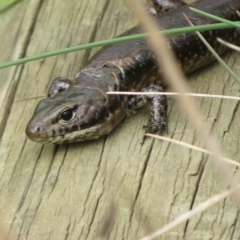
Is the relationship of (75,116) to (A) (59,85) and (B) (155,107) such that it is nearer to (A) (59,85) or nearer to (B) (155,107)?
(A) (59,85)

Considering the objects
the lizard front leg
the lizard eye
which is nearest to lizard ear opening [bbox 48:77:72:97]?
the lizard eye

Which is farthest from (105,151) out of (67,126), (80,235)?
(80,235)

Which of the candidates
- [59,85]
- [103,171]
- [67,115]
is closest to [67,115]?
[67,115]

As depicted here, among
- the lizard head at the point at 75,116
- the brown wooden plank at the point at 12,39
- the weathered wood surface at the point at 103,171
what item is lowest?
the weathered wood surface at the point at 103,171

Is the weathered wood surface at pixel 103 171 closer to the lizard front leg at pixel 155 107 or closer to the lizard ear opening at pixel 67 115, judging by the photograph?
the lizard front leg at pixel 155 107

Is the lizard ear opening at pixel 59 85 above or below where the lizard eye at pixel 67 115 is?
above

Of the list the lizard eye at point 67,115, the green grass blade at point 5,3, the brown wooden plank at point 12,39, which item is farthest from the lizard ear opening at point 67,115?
the green grass blade at point 5,3

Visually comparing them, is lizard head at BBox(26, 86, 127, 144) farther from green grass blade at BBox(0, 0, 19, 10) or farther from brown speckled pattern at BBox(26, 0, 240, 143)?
green grass blade at BBox(0, 0, 19, 10)

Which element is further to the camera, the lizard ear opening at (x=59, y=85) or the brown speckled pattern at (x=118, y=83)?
the lizard ear opening at (x=59, y=85)
